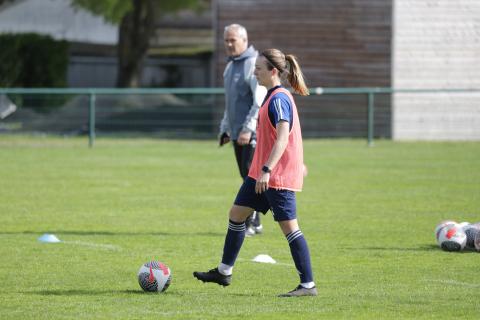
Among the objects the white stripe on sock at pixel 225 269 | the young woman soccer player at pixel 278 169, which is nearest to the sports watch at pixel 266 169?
the young woman soccer player at pixel 278 169

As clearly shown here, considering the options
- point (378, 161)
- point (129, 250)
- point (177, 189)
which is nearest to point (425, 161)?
point (378, 161)

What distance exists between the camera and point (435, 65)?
28109mm

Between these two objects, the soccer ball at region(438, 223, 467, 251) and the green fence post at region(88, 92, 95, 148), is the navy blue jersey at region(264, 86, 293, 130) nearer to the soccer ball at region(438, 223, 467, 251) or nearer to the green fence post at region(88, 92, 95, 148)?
the soccer ball at region(438, 223, 467, 251)

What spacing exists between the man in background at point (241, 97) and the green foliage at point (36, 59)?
25276mm

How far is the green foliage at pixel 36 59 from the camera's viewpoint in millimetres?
35844

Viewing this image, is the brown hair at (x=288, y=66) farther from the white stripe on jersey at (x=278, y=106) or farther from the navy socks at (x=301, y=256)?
the navy socks at (x=301, y=256)

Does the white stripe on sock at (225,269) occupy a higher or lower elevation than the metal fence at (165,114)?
higher

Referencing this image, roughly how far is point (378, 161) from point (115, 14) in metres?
14.5

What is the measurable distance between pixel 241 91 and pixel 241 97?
69 millimetres

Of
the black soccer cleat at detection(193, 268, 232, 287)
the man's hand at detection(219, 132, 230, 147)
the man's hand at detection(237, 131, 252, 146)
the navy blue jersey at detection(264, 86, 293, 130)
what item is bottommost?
the black soccer cleat at detection(193, 268, 232, 287)

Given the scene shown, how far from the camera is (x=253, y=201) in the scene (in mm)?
8312

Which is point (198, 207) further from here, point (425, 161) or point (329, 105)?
point (329, 105)

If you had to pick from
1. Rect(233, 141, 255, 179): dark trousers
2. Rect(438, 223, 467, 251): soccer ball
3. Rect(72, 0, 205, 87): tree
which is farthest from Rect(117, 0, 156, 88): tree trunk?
Rect(438, 223, 467, 251): soccer ball

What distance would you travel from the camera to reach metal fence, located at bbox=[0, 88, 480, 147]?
26.9 metres
